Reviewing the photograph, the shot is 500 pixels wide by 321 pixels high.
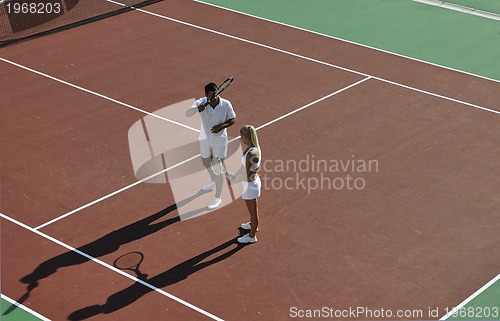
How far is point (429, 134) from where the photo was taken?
18.1 m

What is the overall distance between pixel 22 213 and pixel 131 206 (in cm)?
180

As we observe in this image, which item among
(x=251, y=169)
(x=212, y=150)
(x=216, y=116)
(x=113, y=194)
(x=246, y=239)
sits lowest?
(x=113, y=194)

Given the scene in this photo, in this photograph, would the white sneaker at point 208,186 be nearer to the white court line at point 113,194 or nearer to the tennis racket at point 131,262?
the white court line at point 113,194

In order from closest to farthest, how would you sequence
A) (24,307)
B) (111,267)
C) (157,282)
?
(24,307) → (157,282) → (111,267)

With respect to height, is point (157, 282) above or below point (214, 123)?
below

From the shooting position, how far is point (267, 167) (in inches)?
669

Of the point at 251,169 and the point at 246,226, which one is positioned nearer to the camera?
the point at 251,169

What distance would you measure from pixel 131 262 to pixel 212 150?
2494 millimetres

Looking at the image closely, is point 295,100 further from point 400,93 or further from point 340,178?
point 340,178

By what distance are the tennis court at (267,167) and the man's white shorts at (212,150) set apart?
88cm

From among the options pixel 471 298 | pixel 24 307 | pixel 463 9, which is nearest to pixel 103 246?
pixel 24 307

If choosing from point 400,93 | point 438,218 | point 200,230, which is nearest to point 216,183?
point 200,230

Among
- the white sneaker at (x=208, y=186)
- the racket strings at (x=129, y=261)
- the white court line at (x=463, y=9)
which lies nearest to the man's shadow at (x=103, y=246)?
the racket strings at (x=129, y=261)

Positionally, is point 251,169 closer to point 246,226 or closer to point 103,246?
point 246,226
